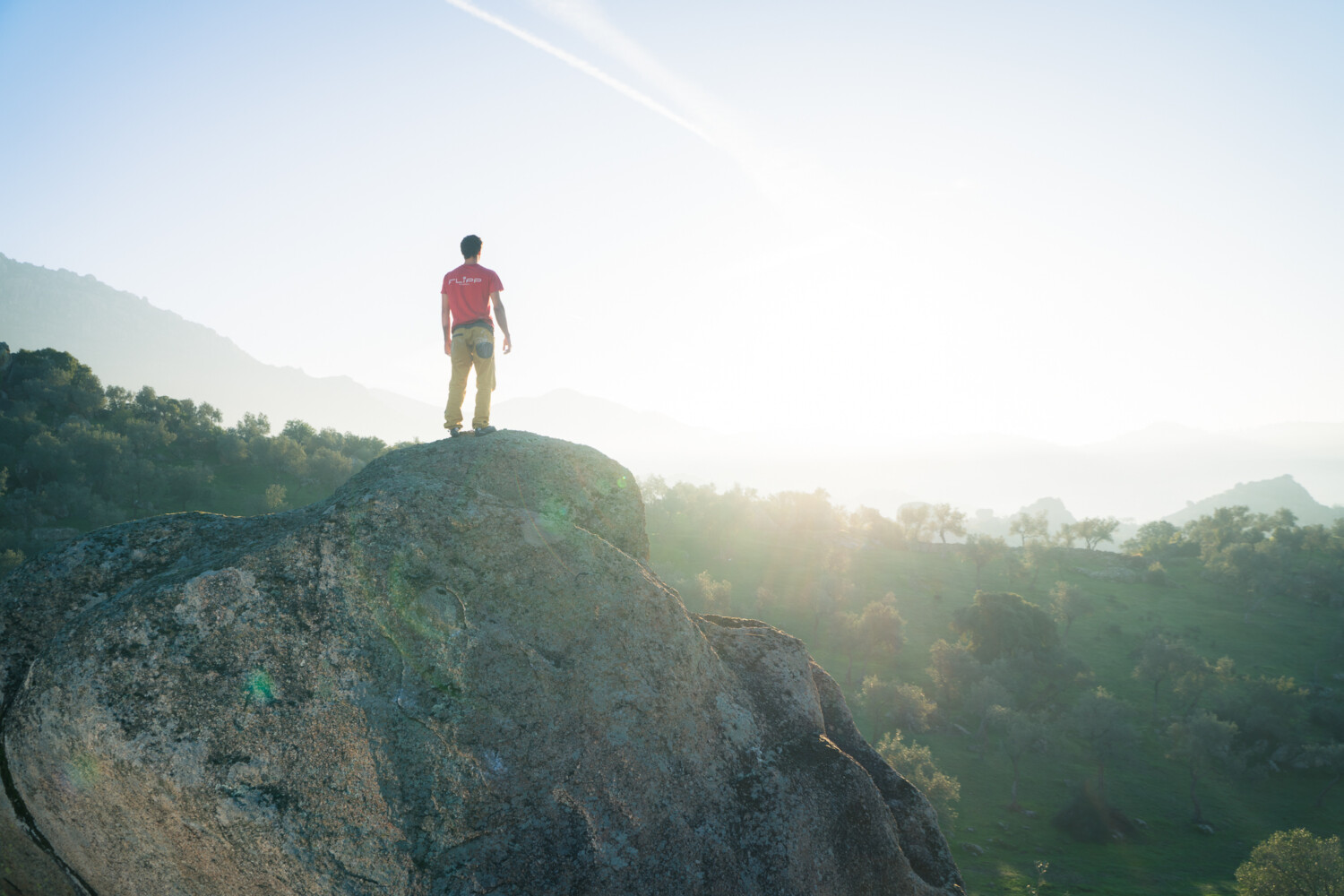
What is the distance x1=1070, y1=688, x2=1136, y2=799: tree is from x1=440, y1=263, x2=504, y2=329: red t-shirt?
68997mm

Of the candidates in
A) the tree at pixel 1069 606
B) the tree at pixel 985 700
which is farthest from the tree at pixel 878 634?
the tree at pixel 1069 606

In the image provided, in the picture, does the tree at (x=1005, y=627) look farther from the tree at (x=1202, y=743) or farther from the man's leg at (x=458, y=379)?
the man's leg at (x=458, y=379)

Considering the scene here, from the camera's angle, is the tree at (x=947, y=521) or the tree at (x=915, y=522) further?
the tree at (x=915, y=522)

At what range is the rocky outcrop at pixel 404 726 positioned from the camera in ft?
18.5

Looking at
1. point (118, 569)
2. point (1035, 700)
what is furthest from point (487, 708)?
point (1035, 700)

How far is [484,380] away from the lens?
1189 cm

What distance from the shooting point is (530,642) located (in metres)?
7.41

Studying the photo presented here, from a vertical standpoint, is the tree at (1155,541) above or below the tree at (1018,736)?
above

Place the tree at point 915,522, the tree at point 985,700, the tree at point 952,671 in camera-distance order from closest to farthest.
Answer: the tree at point 985,700
the tree at point 952,671
the tree at point 915,522

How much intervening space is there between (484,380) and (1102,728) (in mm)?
69614

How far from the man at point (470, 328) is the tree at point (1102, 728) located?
68.2 m

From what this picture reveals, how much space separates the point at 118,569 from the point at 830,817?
9.58 metres

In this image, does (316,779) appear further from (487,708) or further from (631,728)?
(631,728)

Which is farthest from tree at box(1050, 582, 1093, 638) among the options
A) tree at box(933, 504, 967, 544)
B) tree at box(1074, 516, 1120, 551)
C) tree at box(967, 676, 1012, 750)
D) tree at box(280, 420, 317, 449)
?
tree at box(280, 420, 317, 449)
